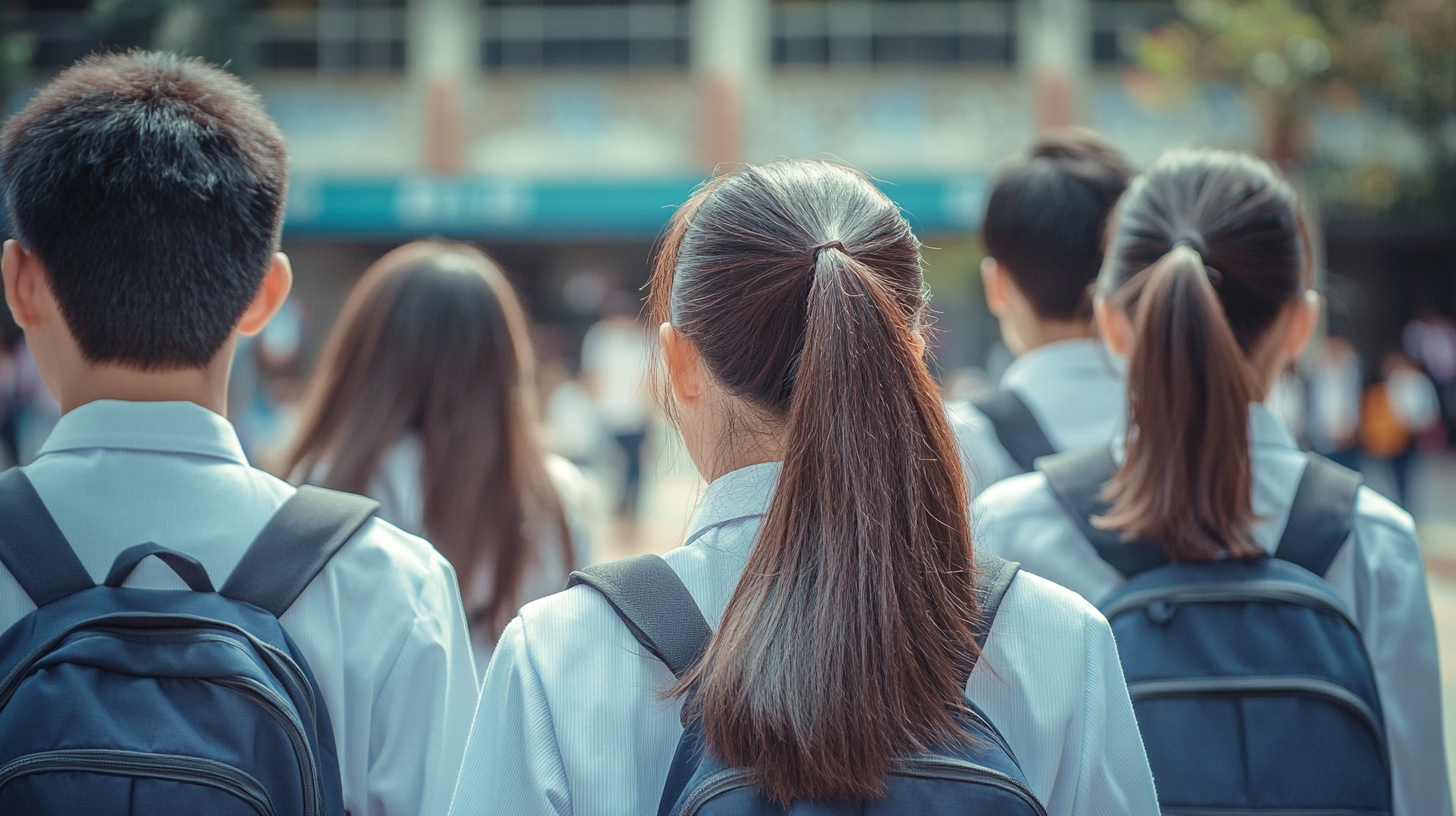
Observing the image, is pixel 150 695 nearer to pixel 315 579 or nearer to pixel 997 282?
pixel 315 579

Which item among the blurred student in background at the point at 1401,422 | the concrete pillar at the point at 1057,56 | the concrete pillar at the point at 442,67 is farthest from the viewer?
the concrete pillar at the point at 442,67

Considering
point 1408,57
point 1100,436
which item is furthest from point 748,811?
point 1408,57

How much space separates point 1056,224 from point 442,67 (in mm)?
13738

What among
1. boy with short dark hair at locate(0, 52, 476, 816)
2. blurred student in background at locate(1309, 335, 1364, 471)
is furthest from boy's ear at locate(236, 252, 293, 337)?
blurred student in background at locate(1309, 335, 1364, 471)

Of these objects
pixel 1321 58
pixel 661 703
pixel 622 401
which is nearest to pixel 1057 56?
pixel 1321 58

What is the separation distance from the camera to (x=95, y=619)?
117cm

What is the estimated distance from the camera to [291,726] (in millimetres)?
1196

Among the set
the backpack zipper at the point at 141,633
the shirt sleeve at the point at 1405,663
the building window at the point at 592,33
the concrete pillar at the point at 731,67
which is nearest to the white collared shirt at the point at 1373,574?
the shirt sleeve at the point at 1405,663

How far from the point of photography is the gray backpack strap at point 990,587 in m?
1.12

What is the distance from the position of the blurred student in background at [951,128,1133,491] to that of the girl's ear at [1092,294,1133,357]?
0.29 metres

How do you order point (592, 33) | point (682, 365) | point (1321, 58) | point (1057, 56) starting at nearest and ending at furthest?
point (682, 365), point (1321, 58), point (1057, 56), point (592, 33)

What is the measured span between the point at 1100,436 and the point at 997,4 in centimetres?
1384

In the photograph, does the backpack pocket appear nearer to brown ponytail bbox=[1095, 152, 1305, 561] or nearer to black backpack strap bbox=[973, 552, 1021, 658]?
brown ponytail bbox=[1095, 152, 1305, 561]

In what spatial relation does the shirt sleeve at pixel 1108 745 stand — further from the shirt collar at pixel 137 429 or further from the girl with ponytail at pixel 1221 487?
the shirt collar at pixel 137 429
